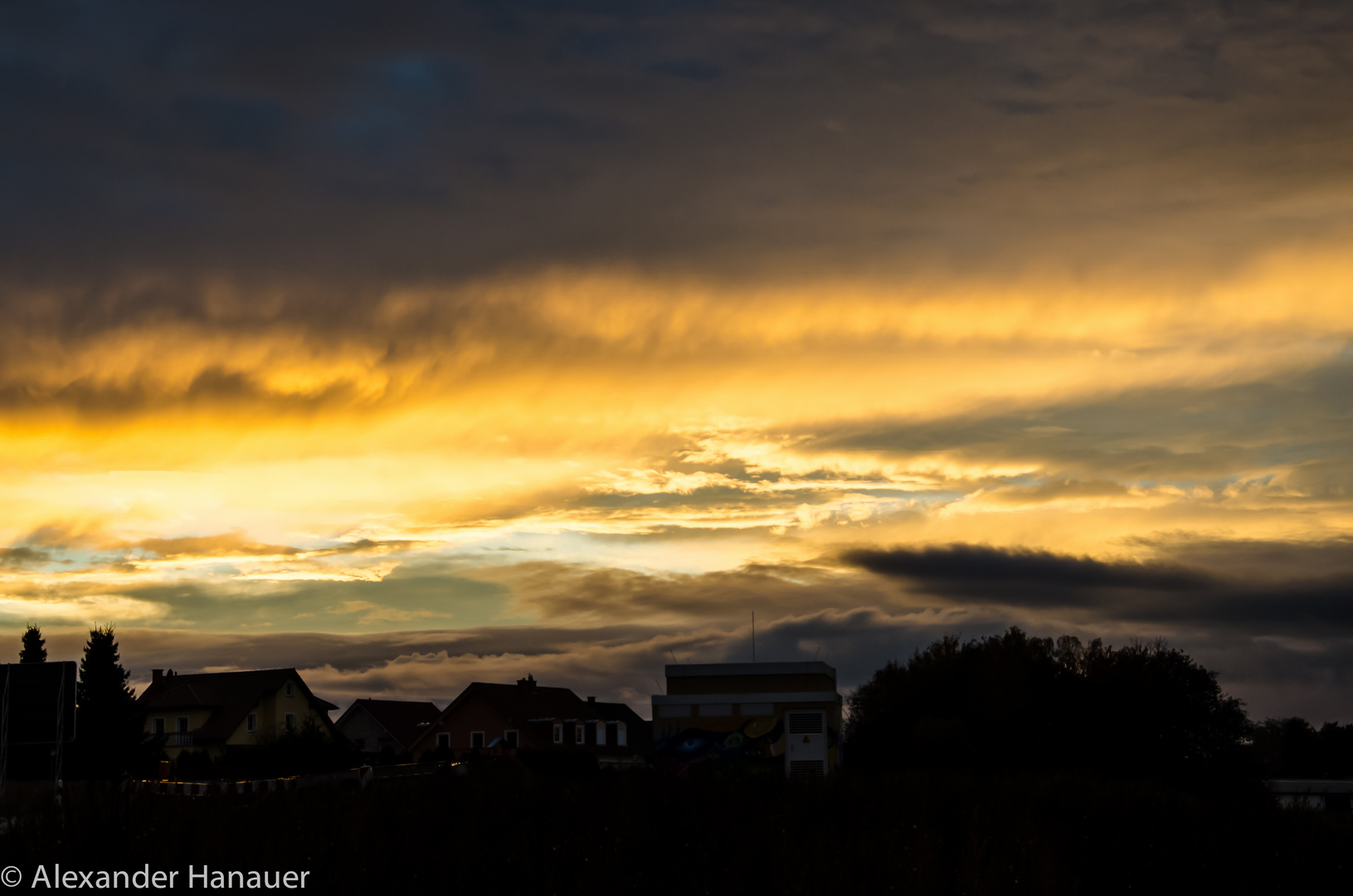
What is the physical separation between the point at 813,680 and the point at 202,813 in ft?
140

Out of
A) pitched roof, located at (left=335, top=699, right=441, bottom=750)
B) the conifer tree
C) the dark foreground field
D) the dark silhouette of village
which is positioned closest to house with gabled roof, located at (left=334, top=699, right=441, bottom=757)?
pitched roof, located at (left=335, top=699, right=441, bottom=750)

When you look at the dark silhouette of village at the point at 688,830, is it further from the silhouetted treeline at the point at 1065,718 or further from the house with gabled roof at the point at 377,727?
the house with gabled roof at the point at 377,727

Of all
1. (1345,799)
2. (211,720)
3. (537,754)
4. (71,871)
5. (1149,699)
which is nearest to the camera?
(71,871)

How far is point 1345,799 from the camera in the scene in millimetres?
47062

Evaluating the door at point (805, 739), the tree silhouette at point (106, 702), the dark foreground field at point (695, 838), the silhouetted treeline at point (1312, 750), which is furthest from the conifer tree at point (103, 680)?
the silhouetted treeline at point (1312, 750)

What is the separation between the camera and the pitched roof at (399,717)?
9544 centimetres

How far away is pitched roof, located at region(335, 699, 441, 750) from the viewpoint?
95.4 m

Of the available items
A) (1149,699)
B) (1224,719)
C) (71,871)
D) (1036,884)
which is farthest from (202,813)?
(1224,719)

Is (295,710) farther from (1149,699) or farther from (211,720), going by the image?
(1149,699)

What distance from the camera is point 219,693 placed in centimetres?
8631

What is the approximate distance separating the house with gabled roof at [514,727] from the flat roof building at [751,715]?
29.6 m

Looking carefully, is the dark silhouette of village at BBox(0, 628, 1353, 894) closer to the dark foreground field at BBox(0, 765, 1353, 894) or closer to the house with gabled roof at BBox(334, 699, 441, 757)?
the dark foreground field at BBox(0, 765, 1353, 894)

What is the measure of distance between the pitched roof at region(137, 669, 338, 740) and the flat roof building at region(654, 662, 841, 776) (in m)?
41.6

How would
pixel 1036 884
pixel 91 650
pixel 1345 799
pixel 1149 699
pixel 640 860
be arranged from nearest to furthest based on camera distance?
pixel 640 860
pixel 1036 884
pixel 1345 799
pixel 1149 699
pixel 91 650
